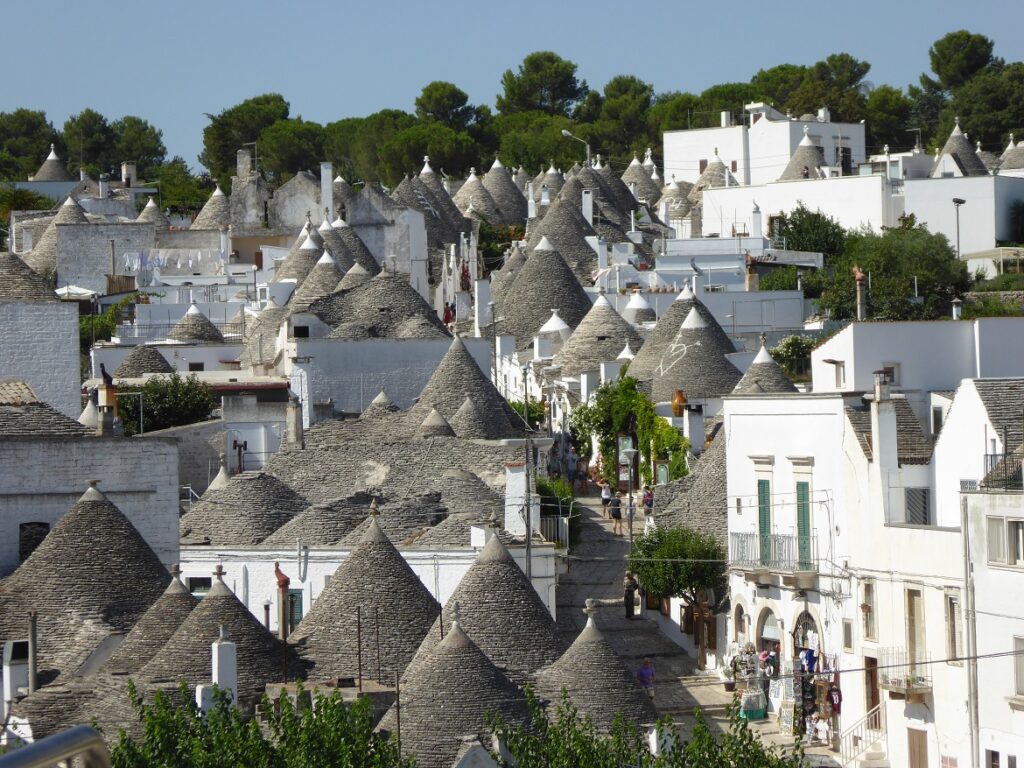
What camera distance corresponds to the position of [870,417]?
1227 inches

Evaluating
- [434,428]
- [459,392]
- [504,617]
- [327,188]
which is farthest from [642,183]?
[504,617]

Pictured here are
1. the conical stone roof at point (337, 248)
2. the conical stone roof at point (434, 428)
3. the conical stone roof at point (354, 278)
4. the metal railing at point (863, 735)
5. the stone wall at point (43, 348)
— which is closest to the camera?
the metal railing at point (863, 735)

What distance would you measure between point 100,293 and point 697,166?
30.5 meters

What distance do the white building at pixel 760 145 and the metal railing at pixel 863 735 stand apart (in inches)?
2297

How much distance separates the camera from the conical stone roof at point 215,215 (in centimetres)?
8288

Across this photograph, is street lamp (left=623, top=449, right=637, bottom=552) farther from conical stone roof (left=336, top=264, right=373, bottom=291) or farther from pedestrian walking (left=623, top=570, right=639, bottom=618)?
conical stone roof (left=336, top=264, right=373, bottom=291)

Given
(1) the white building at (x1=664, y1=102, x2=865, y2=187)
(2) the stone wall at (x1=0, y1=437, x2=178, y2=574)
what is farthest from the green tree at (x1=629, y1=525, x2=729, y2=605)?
(1) the white building at (x1=664, y1=102, x2=865, y2=187)

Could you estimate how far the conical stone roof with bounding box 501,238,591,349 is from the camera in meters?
64.9

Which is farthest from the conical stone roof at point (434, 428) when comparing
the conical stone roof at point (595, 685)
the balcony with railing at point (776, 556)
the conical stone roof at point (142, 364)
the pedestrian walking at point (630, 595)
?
the conical stone roof at point (595, 685)

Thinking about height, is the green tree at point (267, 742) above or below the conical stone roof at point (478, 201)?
below

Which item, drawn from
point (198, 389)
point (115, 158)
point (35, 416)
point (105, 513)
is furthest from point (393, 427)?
point (115, 158)

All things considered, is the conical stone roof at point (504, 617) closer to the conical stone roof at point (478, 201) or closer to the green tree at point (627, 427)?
the green tree at point (627, 427)

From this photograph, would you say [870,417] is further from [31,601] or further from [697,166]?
[697,166]

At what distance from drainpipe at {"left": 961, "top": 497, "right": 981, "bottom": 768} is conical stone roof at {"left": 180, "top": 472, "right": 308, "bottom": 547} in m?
14.0
